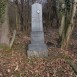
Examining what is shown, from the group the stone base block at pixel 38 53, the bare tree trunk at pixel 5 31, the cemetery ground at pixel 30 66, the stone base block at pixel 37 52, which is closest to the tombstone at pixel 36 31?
the stone base block at pixel 37 52

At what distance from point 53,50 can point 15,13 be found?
413 inches

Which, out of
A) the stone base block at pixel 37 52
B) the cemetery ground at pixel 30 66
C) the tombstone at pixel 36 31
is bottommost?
the cemetery ground at pixel 30 66

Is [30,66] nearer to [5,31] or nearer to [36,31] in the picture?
[5,31]

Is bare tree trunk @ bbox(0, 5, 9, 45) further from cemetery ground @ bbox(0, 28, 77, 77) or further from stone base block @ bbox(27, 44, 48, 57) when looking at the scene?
stone base block @ bbox(27, 44, 48, 57)

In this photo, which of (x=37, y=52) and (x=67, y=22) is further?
(x=67, y=22)

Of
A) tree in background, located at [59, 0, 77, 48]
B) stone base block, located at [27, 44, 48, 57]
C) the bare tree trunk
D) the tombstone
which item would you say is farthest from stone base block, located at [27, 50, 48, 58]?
tree in background, located at [59, 0, 77, 48]

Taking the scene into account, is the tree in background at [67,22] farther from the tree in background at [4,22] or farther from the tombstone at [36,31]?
the tree in background at [4,22]

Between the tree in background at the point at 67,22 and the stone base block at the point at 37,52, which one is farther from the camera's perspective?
the tree in background at the point at 67,22

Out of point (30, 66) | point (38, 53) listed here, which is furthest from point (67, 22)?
point (30, 66)

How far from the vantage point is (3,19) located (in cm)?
916

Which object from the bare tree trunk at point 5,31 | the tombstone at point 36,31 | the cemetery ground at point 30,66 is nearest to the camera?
the cemetery ground at point 30,66

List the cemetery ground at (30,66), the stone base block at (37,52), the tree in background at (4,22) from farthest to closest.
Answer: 1. the tree in background at (4,22)
2. the stone base block at (37,52)
3. the cemetery ground at (30,66)

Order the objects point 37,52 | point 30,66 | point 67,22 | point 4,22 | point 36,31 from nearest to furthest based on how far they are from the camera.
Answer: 1. point 30,66
2. point 37,52
3. point 4,22
4. point 36,31
5. point 67,22

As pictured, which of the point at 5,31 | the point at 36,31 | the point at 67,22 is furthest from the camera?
the point at 67,22
